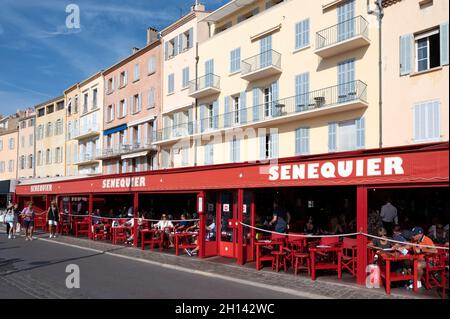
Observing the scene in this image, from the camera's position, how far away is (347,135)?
2167 centimetres

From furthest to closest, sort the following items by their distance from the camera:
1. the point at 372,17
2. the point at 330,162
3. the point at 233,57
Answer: the point at 233,57, the point at 372,17, the point at 330,162

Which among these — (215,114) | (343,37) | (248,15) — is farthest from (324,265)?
(248,15)

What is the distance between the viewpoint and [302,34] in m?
23.8

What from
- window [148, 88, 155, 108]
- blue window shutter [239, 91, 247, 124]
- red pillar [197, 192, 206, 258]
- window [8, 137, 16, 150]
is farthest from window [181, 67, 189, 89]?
window [8, 137, 16, 150]

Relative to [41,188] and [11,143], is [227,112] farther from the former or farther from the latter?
[11,143]

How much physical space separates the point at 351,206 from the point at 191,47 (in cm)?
1753

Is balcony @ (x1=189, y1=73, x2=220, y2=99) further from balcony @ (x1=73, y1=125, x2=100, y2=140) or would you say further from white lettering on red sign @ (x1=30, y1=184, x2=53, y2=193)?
balcony @ (x1=73, y1=125, x2=100, y2=140)

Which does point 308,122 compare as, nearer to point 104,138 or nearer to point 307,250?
point 307,250

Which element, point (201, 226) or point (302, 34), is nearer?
point (201, 226)

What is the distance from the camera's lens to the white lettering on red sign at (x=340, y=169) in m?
10.3

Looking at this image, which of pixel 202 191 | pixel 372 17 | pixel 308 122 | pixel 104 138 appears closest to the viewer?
pixel 202 191

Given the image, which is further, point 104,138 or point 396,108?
point 104,138

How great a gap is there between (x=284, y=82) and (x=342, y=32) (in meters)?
4.35
